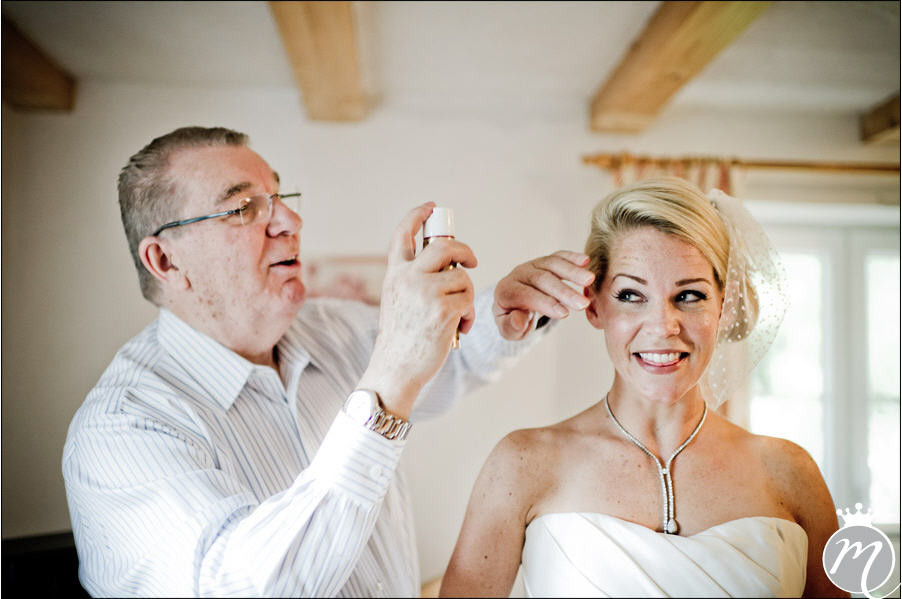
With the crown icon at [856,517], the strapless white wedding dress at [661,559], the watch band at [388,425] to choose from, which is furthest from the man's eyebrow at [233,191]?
the crown icon at [856,517]

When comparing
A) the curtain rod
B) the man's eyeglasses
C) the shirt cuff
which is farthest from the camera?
the curtain rod

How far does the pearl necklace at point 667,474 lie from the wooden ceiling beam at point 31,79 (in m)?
0.89

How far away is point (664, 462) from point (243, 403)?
571mm

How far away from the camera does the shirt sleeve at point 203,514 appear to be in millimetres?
613

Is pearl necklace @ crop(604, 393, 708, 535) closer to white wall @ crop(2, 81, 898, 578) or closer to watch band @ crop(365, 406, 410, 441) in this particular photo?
white wall @ crop(2, 81, 898, 578)

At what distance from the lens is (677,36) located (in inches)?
36.7

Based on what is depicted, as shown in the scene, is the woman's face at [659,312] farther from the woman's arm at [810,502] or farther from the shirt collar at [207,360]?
the shirt collar at [207,360]

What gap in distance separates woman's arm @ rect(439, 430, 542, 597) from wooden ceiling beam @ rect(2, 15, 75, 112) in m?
0.80

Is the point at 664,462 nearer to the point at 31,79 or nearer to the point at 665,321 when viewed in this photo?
the point at 665,321

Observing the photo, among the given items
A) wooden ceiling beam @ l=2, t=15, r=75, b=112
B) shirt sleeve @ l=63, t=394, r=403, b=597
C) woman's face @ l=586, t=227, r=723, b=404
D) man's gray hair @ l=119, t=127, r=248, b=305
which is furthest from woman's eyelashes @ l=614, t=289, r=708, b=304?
wooden ceiling beam @ l=2, t=15, r=75, b=112

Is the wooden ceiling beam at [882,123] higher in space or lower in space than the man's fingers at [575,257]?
higher

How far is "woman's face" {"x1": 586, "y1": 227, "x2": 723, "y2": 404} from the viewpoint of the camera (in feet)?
2.28

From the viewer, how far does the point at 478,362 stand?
92 cm

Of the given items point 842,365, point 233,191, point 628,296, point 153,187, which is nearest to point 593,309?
point 628,296
